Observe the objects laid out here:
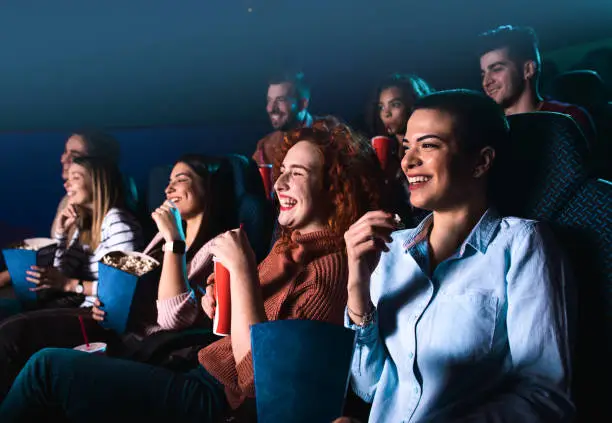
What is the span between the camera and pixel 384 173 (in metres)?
1.19

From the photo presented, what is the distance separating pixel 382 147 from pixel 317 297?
47 cm

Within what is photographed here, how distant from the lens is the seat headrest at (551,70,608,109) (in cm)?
134

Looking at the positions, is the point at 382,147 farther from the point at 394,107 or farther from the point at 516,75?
the point at 516,75

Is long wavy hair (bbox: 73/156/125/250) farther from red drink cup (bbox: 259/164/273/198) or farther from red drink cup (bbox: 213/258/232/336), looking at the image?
red drink cup (bbox: 213/258/232/336)

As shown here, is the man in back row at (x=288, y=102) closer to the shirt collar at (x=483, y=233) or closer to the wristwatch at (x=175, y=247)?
the wristwatch at (x=175, y=247)

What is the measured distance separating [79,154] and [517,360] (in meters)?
1.78

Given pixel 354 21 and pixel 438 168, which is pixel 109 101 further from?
pixel 438 168

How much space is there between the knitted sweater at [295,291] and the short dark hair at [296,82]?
0.82 meters

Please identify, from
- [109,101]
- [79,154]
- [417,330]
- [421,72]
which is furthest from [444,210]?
[109,101]

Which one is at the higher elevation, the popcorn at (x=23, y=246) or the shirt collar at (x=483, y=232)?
the shirt collar at (x=483, y=232)

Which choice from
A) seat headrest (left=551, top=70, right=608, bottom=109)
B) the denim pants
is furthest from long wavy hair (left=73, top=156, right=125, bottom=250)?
seat headrest (left=551, top=70, right=608, bottom=109)

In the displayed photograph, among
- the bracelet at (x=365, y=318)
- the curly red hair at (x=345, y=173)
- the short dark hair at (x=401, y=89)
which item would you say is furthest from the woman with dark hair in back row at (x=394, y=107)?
the bracelet at (x=365, y=318)

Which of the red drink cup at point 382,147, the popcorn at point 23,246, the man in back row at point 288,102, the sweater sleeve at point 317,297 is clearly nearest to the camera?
the sweater sleeve at point 317,297

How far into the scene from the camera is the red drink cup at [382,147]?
1291mm
